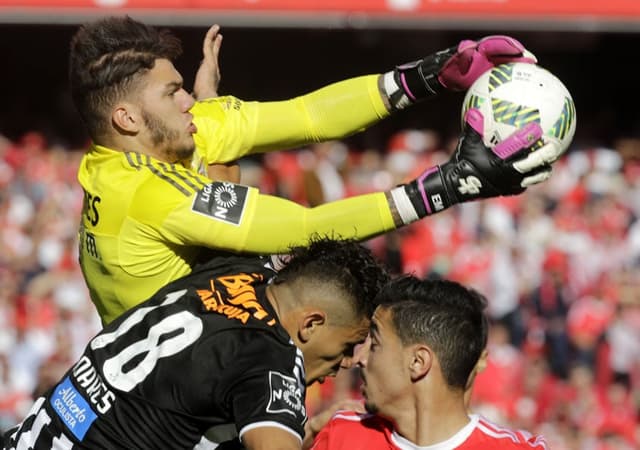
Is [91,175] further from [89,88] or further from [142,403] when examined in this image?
[142,403]

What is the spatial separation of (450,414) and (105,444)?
113 cm

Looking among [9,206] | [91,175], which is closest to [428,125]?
[9,206]

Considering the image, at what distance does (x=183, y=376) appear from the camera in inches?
138

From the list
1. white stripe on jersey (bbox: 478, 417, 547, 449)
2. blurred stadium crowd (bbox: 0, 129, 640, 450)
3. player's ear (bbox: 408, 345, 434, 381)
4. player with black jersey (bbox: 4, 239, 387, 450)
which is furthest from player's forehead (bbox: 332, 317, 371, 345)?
blurred stadium crowd (bbox: 0, 129, 640, 450)

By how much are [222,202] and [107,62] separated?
2.33 ft

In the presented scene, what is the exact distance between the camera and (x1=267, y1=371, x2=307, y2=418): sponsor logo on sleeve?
335cm

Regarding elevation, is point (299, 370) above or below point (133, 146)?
below

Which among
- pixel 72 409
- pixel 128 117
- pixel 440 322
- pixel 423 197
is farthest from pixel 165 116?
pixel 440 322

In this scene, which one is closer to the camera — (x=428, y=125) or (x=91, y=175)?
(x=91, y=175)

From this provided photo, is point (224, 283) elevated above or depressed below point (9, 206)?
above

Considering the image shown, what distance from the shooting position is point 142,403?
11.8 ft

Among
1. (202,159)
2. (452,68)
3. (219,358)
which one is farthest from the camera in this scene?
(202,159)

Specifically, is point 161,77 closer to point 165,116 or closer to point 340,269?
point 165,116

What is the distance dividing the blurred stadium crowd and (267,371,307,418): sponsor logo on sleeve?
19.3 feet
